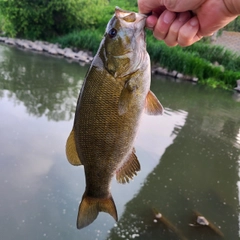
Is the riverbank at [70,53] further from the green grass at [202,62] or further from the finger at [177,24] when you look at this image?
the finger at [177,24]

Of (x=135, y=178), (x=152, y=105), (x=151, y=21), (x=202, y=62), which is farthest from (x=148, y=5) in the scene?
(x=202, y=62)

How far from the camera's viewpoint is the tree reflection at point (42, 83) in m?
7.64

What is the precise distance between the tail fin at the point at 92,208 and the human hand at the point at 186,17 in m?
1.03

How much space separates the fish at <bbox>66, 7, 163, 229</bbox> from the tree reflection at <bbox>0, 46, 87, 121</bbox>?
17.3 feet

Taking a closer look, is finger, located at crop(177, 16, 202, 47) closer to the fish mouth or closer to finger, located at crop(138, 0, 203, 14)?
finger, located at crop(138, 0, 203, 14)

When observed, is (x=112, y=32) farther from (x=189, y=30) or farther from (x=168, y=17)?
(x=189, y=30)

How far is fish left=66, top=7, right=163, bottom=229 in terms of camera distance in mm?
1659

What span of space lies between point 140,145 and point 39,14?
710 inches

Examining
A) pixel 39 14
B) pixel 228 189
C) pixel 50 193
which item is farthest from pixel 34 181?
pixel 39 14

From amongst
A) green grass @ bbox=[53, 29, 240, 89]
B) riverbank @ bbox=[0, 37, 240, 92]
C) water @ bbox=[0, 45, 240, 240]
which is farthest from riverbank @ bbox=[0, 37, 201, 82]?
water @ bbox=[0, 45, 240, 240]

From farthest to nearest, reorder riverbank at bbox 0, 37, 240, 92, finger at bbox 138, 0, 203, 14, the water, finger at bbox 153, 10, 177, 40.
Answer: riverbank at bbox 0, 37, 240, 92 → the water → finger at bbox 153, 10, 177, 40 → finger at bbox 138, 0, 203, 14

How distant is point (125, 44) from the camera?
66.5 inches

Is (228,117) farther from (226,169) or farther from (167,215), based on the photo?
(167,215)

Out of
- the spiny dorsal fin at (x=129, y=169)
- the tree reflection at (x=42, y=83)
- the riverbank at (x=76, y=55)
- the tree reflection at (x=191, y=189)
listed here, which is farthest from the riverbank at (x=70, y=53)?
the spiny dorsal fin at (x=129, y=169)
